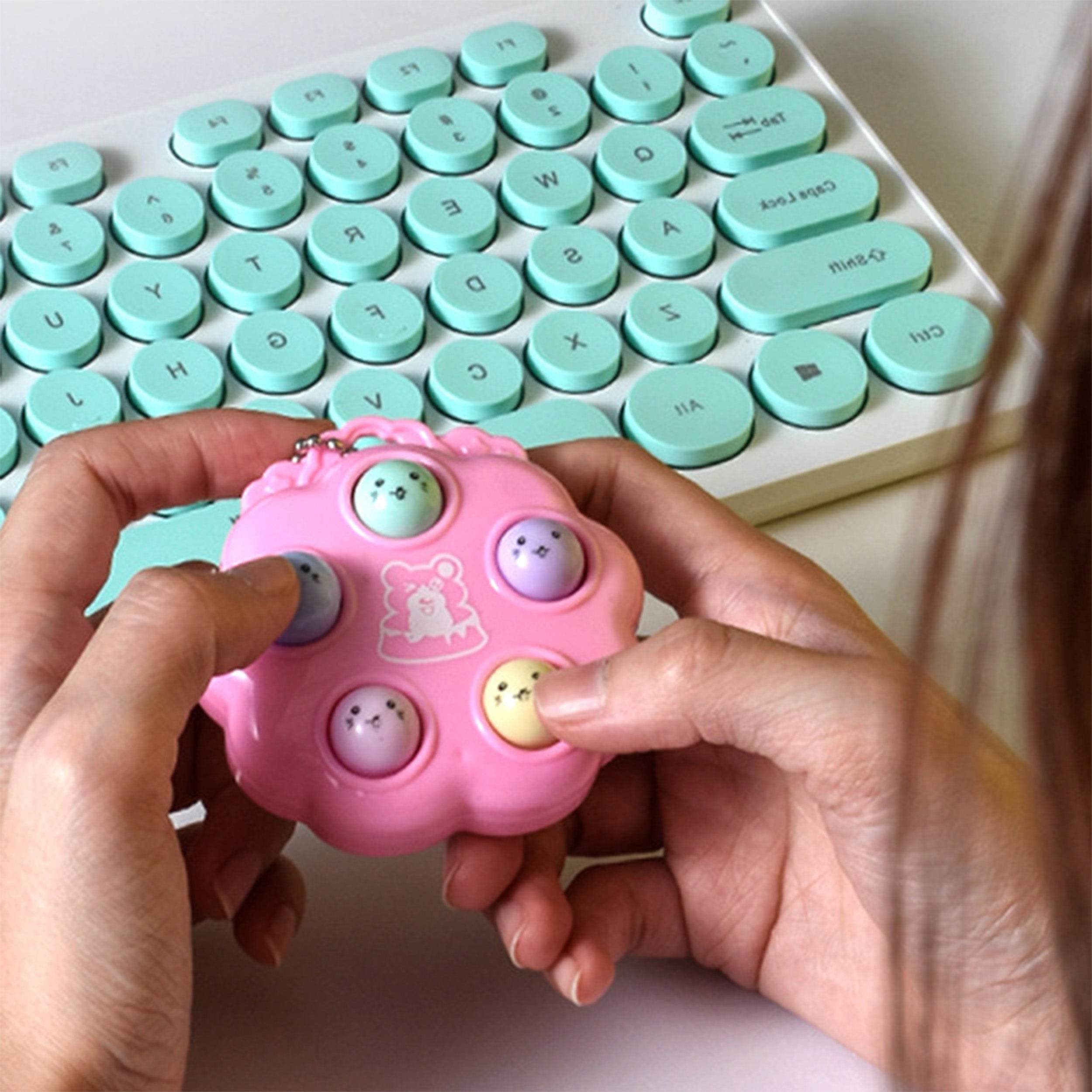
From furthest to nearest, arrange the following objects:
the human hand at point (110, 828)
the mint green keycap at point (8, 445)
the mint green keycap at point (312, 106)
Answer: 1. the mint green keycap at point (312, 106)
2. the mint green keycap at point (8, 445)
3. the human hand at point (110, 828)

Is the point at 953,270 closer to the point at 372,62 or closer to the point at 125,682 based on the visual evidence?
the point at 372,62

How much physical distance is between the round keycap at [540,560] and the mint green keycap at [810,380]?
0.14 metres

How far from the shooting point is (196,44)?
76 centimetres

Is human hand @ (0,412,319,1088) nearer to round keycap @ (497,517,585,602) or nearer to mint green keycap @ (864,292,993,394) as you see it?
round keycap @ (497,517,585,602)

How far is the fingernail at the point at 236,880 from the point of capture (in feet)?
1.60

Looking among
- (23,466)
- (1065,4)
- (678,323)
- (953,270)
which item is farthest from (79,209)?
(1065,4)

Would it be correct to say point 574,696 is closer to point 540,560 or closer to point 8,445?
point 540,560

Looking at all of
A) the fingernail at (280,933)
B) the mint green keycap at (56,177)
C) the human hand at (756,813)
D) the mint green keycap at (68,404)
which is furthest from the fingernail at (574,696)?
the mint green keycap at (56,177)

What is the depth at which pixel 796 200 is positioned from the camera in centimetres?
64

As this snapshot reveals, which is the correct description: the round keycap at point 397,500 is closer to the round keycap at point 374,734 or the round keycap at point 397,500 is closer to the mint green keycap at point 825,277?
the round keycap at point 374,734

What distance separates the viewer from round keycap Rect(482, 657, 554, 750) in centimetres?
45

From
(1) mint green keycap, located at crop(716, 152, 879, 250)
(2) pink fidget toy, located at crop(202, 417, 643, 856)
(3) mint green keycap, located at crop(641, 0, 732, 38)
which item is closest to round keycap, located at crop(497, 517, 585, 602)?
(2) pink fidget toy, located at crop(202, 417, 643, 856)

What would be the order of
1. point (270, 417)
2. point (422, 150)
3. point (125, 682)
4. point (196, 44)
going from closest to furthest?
point (125, 682) < point (270, 417) < point (422, 150) < point (196, 44)

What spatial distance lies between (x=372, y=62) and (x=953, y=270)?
0.26 meters
